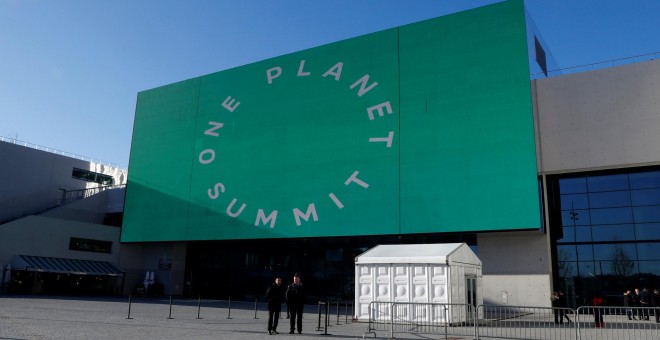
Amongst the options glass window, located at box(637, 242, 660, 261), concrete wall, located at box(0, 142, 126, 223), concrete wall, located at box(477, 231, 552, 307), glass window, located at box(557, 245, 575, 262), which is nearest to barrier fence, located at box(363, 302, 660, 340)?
concrete wall, located at box(477, 231, 552, 307)

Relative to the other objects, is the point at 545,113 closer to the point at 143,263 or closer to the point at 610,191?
the point at 610,191

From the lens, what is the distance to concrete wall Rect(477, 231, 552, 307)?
31.2m

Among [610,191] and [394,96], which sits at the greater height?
[394,96]

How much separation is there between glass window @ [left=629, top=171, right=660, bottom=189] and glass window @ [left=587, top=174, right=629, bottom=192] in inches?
13.9

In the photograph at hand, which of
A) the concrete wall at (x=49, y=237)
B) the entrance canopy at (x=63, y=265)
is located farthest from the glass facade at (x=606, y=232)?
the concrete wall at (x=49, y=237)

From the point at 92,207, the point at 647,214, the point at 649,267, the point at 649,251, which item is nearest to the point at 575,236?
the point at 649,251

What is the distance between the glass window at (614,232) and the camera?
98.4 feet

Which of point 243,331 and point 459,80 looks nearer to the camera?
point 243,331

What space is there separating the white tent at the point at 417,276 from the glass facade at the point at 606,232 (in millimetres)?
10319

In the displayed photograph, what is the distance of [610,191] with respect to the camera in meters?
31.0

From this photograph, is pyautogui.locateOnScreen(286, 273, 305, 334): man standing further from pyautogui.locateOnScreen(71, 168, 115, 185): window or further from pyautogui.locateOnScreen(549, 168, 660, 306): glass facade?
pyautogui.locateOnScreen(71, 168, 115, 185): window

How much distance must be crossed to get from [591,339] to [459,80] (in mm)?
21163

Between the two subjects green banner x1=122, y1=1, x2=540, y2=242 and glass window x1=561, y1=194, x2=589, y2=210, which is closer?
glass window x1=561, y1=194, x2=589, y2=210

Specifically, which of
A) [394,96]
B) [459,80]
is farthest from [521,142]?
[394,96]
